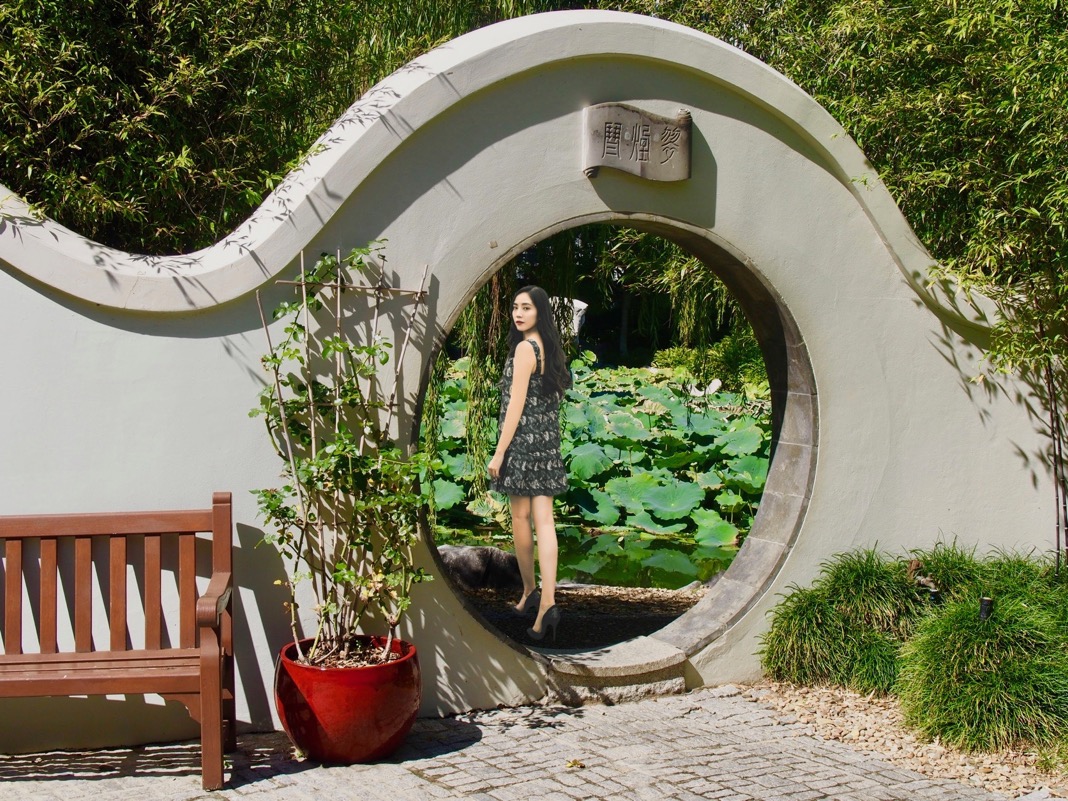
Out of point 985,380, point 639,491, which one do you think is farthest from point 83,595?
point 639,491

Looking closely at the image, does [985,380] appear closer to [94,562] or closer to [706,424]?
[94,562]

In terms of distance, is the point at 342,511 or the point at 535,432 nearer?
the point at 342,511

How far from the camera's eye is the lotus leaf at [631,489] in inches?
439

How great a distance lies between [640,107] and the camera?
5.66 meters

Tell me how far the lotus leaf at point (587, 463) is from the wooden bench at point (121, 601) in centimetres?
686

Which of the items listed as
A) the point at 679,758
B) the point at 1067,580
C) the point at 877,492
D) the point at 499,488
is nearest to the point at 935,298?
the point at 877,492

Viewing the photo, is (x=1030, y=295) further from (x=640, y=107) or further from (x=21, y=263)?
(x=21, y=263)

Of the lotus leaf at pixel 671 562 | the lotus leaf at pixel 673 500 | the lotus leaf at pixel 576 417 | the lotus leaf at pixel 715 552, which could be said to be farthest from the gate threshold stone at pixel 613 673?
the lotus leaf at pixel 576 417

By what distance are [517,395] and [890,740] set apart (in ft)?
8.08

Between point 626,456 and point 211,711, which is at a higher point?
point 626,456

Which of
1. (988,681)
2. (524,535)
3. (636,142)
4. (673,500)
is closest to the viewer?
(988,681)

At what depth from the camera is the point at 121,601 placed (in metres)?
4.70

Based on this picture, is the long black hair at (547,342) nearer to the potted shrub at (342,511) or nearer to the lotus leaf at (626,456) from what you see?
the potted shrub at (342,511)

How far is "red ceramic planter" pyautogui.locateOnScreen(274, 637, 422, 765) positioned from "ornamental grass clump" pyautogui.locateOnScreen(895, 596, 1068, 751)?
233 centimetres
